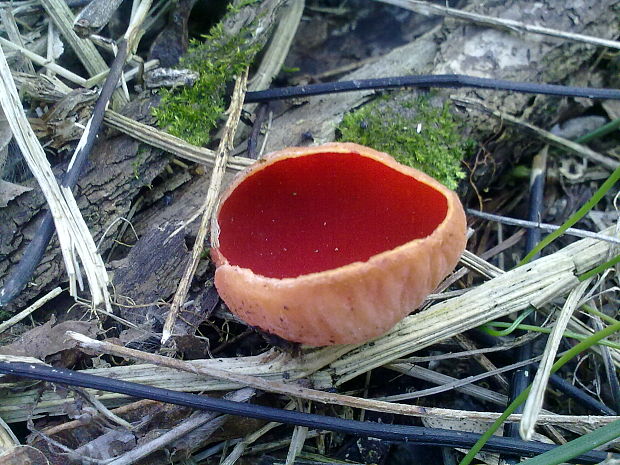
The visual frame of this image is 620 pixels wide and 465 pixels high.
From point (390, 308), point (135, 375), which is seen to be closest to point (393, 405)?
point (390, 308)

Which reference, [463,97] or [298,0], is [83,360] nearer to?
[463,97]

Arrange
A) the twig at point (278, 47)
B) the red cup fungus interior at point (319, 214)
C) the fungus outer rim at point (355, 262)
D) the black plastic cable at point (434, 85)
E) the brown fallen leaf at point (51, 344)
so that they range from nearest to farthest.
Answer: the fungus outer rim at point (355, 262) → the brown fallen leaf at point (51, 344) → the red cup fungus interior at point (319, 214) → the black plastic cable at point (434, 85) → the twig at point (278, 47)

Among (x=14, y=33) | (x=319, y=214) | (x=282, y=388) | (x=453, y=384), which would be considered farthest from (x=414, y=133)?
(x=14, y=33)

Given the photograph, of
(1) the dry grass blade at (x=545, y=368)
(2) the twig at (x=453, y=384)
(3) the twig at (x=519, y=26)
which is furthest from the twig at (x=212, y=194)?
(1) the dry grass blade at (x=545, y=368)

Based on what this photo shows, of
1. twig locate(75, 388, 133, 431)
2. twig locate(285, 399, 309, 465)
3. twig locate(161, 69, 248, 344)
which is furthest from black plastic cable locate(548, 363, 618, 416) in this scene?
twig locate(75, 388, 133, 431)

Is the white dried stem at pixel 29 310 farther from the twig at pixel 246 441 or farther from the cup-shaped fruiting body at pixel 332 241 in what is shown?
the twig at pixel 246 441

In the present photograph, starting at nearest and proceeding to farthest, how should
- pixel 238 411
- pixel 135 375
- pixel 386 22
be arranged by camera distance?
pixel 238 411 < pixel 135 375 < pixel 386 22

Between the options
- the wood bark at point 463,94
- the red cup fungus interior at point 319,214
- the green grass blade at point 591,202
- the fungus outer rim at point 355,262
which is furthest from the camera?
the wood bark at point 463,94
